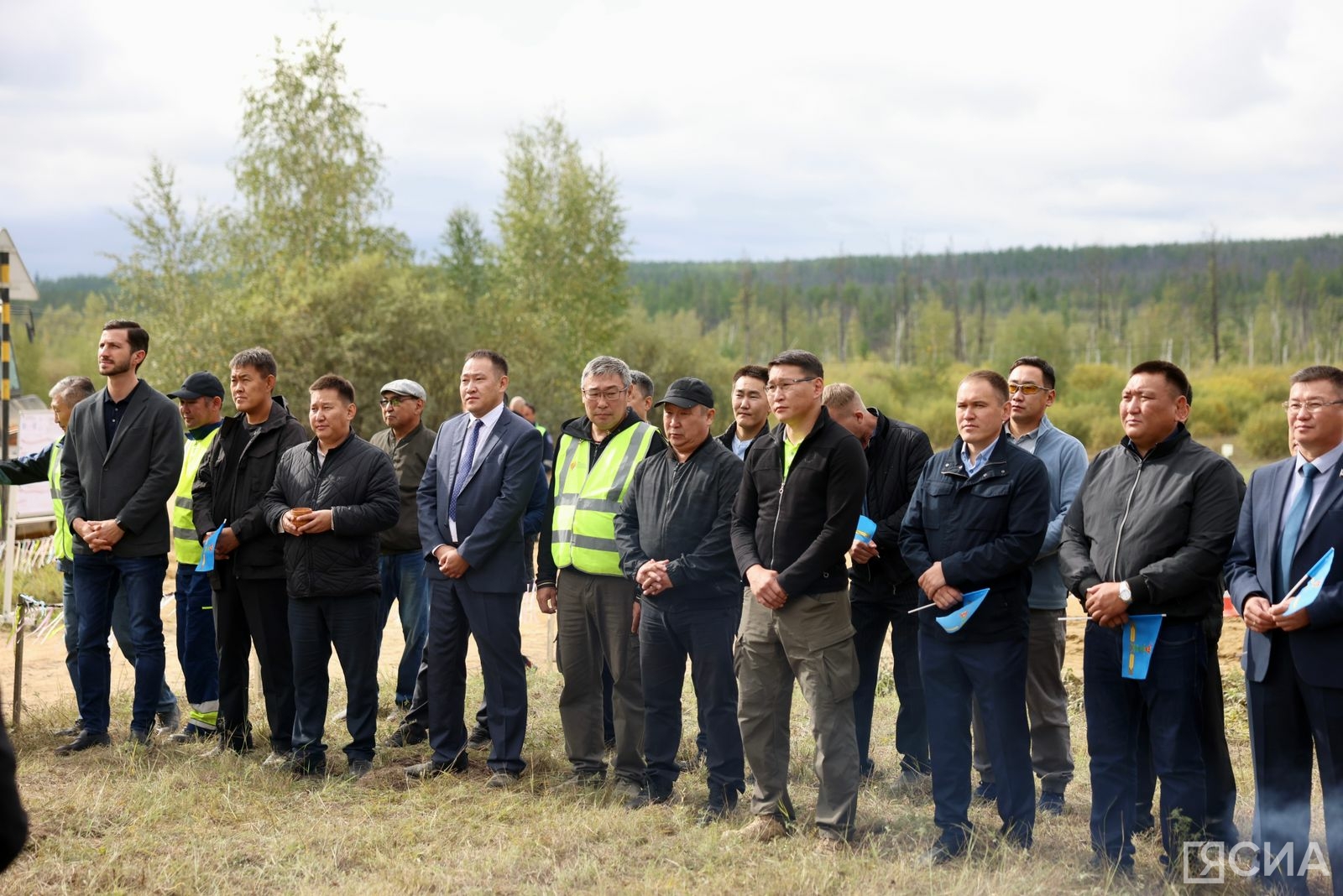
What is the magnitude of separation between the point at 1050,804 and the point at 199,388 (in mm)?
5112

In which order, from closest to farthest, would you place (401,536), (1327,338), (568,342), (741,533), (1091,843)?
(1091,843) < (741,533) < (401,536) < (568,342) < (1327,338)

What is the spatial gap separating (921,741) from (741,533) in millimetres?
1668

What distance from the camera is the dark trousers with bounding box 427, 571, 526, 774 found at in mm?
5703

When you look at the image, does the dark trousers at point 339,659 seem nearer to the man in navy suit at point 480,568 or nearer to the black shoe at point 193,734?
the man in navy suit at point 480,568

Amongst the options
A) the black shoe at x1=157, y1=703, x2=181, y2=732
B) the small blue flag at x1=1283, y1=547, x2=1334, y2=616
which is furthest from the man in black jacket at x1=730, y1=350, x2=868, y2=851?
the black shoe at x1=157, y1=703, x2=181, y2=732

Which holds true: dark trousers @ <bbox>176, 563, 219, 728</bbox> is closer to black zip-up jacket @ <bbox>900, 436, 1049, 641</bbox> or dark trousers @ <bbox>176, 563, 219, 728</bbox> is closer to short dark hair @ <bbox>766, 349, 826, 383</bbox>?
short dark hair @ <bbox>766, 349, 826, 383</bbox>

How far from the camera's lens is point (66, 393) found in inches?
280

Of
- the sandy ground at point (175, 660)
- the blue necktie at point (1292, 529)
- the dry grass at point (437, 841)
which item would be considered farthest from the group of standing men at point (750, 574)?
the sandy ground at point (175, 660)

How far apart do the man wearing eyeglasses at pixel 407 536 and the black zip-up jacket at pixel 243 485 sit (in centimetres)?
75

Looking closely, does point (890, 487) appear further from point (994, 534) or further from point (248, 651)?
point (248, 651)

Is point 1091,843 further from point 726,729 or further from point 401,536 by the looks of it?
point 401,536

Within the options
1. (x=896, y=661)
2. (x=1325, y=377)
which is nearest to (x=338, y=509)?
(x=896, y=661)

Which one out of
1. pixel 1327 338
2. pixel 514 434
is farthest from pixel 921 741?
pixel 1327 338

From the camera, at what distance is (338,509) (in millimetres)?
5668
